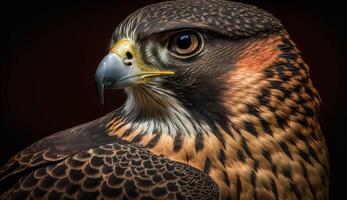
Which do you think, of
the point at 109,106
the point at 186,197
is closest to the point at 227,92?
the point at 186,197

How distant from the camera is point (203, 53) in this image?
5.80 ft

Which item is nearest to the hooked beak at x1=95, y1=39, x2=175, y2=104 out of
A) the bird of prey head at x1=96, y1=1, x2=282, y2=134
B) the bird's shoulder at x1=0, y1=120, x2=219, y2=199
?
the bird of prey head at x1=96, y1=1, x2=282, y2=134

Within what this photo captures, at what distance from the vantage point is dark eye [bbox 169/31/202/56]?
173 cm

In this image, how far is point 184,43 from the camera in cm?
174

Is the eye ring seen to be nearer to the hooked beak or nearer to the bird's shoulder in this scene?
the hooked beak

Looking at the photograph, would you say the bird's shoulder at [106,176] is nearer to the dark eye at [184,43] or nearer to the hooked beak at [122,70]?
the hooked beak at [122,70]

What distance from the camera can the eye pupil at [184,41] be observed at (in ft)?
5.68

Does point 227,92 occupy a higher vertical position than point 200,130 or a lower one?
higher

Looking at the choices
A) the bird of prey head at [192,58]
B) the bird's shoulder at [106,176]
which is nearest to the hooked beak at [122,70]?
the bird of prey head at [192,58]

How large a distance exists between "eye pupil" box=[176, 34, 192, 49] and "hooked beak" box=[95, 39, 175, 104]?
0.09 meters

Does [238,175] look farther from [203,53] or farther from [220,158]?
[203,53]

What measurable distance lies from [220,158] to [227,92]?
0.21 m

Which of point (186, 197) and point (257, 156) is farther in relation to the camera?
point (257, 156)

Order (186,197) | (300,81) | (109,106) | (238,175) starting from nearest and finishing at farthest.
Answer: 1. (186,197)
2. (238,175)
3. (300,81)
4. (109,106)
